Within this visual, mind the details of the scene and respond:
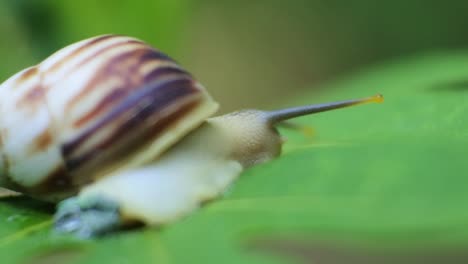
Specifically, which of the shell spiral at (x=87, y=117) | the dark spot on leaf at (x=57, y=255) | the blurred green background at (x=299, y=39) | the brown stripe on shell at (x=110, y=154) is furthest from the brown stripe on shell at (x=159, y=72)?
the blurred green background at (x=299, y=39)

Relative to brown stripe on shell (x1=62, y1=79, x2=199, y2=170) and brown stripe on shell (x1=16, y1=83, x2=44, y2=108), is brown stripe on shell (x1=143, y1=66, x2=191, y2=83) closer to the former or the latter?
brown stripe on shell (x1=62, y1=79, x2=199, y2=170)

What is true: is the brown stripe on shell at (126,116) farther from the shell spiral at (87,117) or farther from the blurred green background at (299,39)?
the blurred green background at (299,39)

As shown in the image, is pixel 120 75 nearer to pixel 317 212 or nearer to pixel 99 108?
pixel 99 108

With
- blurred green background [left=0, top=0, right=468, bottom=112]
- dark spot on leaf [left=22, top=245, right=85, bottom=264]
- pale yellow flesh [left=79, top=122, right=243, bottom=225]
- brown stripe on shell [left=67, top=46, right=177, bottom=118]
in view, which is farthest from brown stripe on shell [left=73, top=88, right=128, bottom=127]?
blurred green background [left=0, top=0, right=468, bottom=112]

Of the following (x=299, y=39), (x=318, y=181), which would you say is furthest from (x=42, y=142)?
(x=299, y=39)

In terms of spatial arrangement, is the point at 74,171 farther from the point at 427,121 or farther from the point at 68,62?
the point at 427,121

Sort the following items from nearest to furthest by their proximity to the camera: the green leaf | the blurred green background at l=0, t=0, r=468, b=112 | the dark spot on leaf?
the green leaf
the dark spot on leaf
the blurred green background at l=0, t=0, r=468, b=112

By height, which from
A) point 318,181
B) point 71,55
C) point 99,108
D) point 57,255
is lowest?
point 57,255
